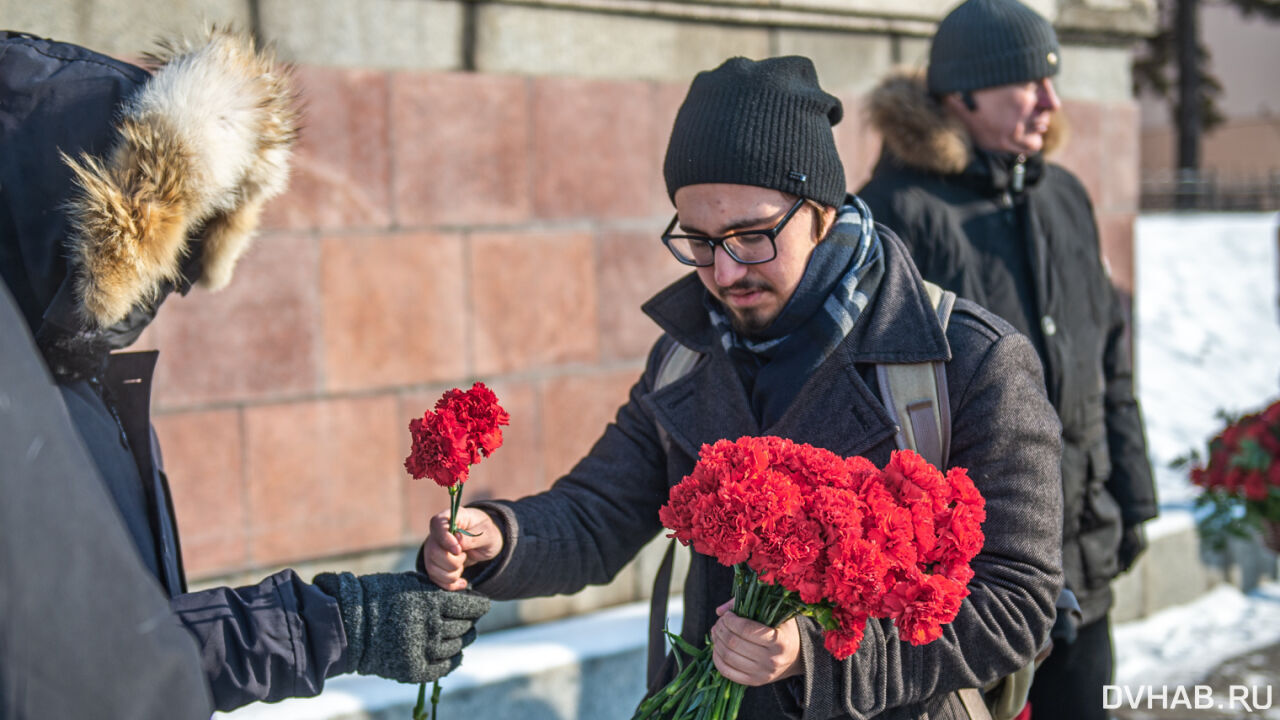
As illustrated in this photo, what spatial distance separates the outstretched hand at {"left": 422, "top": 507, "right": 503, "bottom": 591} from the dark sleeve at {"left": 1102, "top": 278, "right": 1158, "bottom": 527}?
6.14 feet

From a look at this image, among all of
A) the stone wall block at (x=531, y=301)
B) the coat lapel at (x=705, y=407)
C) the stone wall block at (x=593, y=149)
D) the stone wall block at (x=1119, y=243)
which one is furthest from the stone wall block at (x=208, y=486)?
the stone wall block at (x=1119, y=243)

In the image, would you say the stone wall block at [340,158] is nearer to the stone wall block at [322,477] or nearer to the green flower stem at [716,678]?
the stone wall block at [322,477]

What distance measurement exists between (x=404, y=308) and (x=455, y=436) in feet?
7.34

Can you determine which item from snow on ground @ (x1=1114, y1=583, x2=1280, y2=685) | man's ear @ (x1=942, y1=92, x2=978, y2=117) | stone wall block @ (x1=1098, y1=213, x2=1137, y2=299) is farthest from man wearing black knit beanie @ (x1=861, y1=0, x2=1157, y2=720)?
stone wall block @ (x1=1098, y1=213, x2=1137, y2=299)

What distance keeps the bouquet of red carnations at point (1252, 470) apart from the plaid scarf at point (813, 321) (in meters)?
1.83

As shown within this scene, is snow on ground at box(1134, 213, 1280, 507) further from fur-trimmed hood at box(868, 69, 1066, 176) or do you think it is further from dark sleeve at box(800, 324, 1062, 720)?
dark sleeve at box(800, 324, 1062, 720)

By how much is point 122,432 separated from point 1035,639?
4.70 ft

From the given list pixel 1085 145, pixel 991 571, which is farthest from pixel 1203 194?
pixel 991 571

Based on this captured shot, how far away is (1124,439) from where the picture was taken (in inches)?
123

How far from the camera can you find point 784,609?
1.57 meters

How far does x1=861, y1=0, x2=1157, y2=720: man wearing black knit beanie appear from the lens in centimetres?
289

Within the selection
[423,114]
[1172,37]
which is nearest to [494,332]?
[423,114]

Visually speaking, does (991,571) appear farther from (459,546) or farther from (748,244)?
(459,546)

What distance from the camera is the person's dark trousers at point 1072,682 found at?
2699 millimetres
